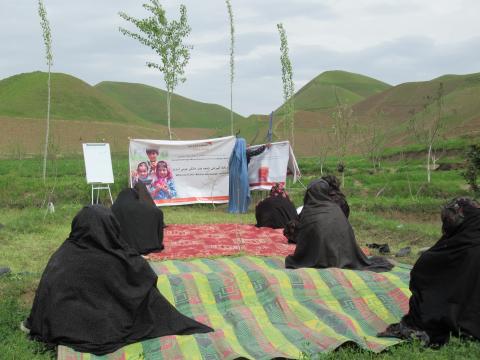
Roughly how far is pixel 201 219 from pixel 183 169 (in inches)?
85.6

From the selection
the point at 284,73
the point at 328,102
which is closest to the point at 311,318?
the point at 284,73

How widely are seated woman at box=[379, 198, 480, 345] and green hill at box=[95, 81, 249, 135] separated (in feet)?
260

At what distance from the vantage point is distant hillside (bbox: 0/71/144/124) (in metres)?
62.0

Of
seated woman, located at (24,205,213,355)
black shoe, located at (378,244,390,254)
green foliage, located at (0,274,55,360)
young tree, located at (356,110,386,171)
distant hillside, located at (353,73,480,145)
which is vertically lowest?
green foliage, located at (0,274,55,360)

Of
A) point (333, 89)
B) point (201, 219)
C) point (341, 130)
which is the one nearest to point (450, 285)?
point (201, 219)

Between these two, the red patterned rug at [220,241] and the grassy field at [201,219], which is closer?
the grassy field at [201,219]

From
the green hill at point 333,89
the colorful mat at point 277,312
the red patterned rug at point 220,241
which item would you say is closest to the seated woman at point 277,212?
the red patterned rug at point 220,241

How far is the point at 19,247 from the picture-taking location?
25.9 feet

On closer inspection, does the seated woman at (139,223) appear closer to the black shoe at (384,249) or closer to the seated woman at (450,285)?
the black shoe at (384,249)

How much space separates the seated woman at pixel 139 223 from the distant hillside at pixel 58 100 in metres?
54.5

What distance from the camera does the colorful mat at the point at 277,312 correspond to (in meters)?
3.84

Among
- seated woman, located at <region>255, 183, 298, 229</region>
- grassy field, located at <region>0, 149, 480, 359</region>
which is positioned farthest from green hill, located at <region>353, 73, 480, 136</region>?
seated woman, located at <region>255, 183, 298, 229</region>

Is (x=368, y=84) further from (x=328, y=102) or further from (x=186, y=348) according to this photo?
(x=186, y=348)

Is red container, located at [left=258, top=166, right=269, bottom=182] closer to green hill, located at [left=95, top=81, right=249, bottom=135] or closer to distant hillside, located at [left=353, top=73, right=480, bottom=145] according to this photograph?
distant hillside, located at [left=353, top=73, right=480, bottom=145]
